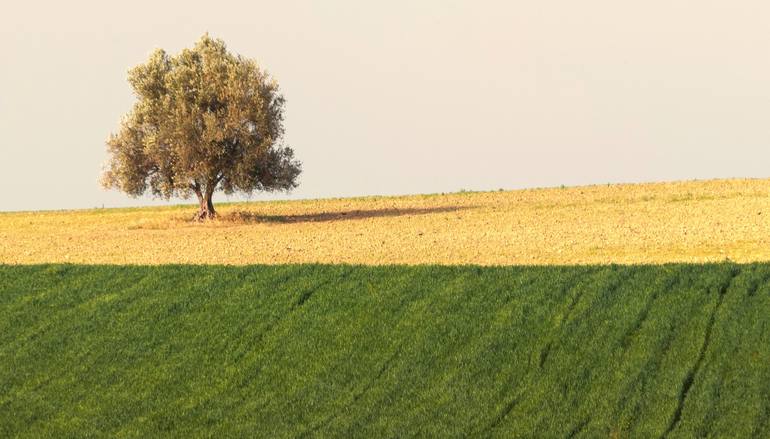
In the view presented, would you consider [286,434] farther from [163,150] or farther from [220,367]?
[163,150]

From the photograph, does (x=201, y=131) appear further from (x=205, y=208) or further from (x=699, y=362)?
(x=699, y=362)

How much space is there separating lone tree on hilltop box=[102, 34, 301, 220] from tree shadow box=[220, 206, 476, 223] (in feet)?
4.96

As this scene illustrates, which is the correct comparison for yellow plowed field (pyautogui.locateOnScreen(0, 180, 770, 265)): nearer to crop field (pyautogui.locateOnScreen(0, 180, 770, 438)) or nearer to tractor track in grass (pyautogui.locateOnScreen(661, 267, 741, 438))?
crop field (pyautogui.locateOnScreen(0, 180, 770, 438))

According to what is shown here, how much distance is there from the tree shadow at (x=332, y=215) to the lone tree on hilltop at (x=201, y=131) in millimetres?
1511

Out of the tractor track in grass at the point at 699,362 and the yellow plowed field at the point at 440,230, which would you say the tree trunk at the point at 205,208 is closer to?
the yellow plowed field at the point at 440,230

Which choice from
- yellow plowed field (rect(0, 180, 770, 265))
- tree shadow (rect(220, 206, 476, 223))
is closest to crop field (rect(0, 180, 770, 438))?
yellow plowed field (rect(0, 180, 770, 265))

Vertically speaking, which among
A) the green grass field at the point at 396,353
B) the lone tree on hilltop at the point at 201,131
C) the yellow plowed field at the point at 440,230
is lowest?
the green grass field at the point at 396,353

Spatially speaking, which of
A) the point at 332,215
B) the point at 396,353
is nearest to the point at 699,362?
the point at 396,353

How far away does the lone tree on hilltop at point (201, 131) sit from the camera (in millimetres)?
54062

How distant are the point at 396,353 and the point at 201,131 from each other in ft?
118

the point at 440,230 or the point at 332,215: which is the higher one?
the point at 332,215

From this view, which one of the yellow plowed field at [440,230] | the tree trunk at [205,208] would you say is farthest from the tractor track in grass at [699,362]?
the tree trunk at [205,208]

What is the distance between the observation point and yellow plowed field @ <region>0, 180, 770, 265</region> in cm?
3638

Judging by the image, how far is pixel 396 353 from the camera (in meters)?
20.5
